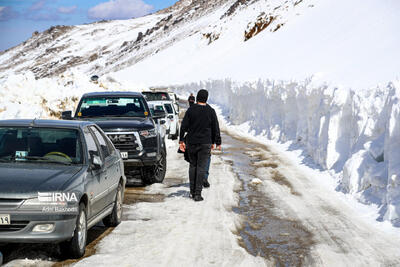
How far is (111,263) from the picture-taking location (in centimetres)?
662

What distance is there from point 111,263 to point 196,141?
4676mm

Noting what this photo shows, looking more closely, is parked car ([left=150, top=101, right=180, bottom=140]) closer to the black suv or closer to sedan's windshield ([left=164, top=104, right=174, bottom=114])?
sedan's windshield ([left=164, top=104, right=174, bottom=114])

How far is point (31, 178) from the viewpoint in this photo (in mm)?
6586

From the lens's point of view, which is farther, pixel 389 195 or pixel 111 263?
pixel 389 195

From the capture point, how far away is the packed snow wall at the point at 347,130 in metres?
10.6

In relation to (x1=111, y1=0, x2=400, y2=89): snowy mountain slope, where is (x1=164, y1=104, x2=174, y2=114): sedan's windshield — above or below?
below

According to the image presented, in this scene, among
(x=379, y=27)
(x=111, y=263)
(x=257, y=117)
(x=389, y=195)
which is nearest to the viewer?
(x=111, y=263)

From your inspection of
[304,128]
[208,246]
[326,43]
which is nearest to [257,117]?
[304,128]

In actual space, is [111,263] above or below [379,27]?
below

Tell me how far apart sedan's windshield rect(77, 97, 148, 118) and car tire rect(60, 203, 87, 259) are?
6.62m

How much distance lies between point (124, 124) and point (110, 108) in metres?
1.22

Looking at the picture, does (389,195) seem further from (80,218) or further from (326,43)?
(326,43)

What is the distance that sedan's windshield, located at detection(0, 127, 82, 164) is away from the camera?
739 centimetres

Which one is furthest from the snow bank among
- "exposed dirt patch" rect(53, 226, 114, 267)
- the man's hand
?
"exposed dirt patch" rect(53, 226, 114, 267)
